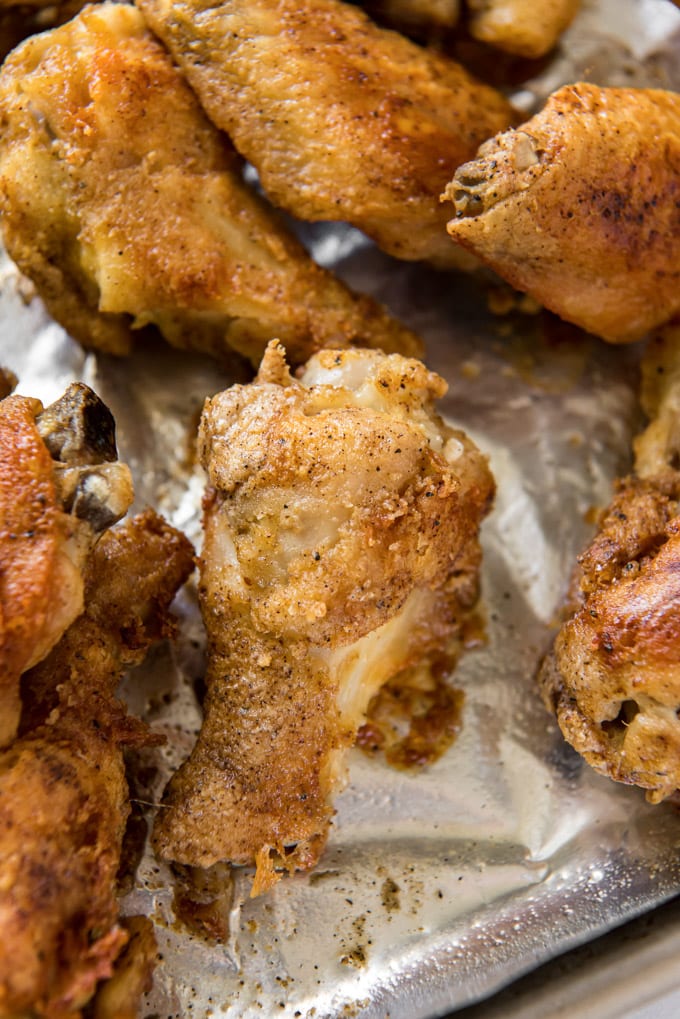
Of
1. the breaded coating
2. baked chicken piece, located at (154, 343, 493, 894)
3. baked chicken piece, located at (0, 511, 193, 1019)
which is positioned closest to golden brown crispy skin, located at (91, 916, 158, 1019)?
baked chicken piece, located at (0, 511, 193, 1019)

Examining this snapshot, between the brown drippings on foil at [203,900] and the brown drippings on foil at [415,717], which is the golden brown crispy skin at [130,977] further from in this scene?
the brown drippings on foil at [415,717]

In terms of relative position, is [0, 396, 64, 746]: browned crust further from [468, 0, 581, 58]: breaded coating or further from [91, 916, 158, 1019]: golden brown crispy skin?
[468, 0, 581, 58]: breaded coating

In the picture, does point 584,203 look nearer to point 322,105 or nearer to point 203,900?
point 322,105

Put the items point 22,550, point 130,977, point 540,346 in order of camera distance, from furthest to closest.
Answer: point 540,346 → point 130,977 → point 22,550

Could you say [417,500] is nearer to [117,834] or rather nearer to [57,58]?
[117,834]

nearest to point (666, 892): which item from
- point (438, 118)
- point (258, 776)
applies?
point (258, 776)

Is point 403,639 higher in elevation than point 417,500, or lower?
lower

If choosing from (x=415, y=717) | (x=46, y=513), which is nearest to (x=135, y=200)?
(x=46, y=513)
